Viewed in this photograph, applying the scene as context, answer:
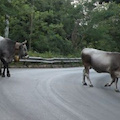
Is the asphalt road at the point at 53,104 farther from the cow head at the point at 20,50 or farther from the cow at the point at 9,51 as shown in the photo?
the cow head at the point at 20,50

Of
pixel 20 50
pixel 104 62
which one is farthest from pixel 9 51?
pixel 104 62

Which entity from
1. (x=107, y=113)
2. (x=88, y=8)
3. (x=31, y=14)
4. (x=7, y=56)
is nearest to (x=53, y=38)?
(x=31, y=14)

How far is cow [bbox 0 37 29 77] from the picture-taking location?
15.3m

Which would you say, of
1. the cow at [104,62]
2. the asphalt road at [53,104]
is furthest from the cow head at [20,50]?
the asphalt road at [53,104]

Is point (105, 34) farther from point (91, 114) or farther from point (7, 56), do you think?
point (91, 114)

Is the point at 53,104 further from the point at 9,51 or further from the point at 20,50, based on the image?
the point at 20,50

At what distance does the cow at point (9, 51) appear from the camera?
15297 mm

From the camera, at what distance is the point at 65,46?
1624 inches

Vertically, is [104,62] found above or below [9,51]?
below

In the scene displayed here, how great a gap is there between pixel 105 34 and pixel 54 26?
1000 cm

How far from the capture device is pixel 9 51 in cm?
1556

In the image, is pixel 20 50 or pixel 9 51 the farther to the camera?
pixel 20 50

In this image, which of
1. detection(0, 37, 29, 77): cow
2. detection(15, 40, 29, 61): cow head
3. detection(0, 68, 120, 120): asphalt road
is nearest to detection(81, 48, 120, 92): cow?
detection(0, 68, 120, 120): asphalt road

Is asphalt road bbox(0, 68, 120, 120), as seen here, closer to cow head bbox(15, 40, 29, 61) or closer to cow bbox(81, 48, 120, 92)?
cow bbox(81, 48, 120, 92)
